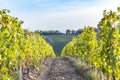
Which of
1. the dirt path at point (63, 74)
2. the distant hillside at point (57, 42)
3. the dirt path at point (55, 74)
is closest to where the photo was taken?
the dirt path at point (63, 74)

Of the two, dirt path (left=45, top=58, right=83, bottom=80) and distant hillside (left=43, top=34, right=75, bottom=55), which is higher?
distant hillside (left=43, top=34, right=75, bottom=55)

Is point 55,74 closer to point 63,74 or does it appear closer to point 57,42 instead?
point 63,74

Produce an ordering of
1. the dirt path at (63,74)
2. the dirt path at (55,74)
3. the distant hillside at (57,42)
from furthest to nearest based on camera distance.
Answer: the distant hillside at (57,42)
the dirt path at (55,74)
the dirt path at (63,74)

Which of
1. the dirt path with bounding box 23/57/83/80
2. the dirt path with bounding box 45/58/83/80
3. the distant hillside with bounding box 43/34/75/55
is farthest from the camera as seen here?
the distant hillside with bounding box 43/34/75/55

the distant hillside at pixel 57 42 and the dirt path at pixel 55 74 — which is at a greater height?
the distant hillside at pixel 57 42

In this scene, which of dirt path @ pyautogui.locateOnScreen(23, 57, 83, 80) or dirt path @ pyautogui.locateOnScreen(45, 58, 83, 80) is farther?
dirt path @ pyautogui.locateOnScreen(23, 57, 83, 80)

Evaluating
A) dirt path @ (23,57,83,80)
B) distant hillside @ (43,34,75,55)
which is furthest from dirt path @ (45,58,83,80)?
distant hillside @ (43,34,75,55)

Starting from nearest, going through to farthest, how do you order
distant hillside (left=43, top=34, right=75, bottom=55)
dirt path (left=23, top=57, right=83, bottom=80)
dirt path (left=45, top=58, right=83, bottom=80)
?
dirt path (left=45, top=58, right=83, bottom=80) → dirt path (left=23, top=57, right=83, bottom=80) → distant hillside (left=43, top=34, right=75, bottom=55)

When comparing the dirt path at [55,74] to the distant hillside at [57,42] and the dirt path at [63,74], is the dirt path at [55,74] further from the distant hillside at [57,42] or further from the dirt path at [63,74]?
the distant hillside at [57,42]

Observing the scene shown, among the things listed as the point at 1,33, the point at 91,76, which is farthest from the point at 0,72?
the point at 91,76

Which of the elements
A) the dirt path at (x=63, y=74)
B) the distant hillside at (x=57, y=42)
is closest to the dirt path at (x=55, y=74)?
the dirt path at (x=63, y=74)

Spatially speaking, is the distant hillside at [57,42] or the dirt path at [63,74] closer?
the dirt path at [63,74]

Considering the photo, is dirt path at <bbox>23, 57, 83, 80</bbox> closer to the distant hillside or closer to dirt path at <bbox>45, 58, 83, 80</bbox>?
dirt path at <bbox>45, 58, 83, 80</bbox>

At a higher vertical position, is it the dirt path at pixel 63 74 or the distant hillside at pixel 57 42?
the distant hillside at pixel 57 42
